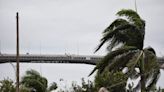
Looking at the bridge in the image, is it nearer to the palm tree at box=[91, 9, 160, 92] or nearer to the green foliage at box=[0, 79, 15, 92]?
the green foliage at box=[0, 79, 15, 92]

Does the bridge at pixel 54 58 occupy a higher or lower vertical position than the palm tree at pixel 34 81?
higher

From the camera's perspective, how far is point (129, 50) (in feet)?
86.8

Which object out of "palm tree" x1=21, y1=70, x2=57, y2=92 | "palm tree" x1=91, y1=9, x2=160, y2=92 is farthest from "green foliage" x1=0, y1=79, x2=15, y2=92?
"palm tree" x1=91, y1=9, x2=160, y2=92

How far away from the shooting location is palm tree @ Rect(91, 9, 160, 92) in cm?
2619

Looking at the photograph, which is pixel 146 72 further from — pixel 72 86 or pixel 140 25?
pixel 72 86

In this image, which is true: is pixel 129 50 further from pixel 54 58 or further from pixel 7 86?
pixel 54 58

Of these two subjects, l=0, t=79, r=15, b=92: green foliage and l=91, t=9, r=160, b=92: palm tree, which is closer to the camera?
l=91, t=9, r=160, b=92: palm tree

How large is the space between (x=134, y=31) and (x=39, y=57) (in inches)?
2794

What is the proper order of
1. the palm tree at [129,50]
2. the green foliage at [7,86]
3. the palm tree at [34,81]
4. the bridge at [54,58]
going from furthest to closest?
the bridge at [54,58], the palm tree at [34,81], the green foliage at [7,86], the palm tree at [129,50]

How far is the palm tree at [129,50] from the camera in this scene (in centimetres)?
2619

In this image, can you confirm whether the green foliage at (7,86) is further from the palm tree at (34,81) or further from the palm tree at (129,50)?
the palm tree at (129,50)

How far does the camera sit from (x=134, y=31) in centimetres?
2694

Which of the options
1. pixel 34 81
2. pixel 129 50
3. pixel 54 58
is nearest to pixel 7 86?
pixel 34 81

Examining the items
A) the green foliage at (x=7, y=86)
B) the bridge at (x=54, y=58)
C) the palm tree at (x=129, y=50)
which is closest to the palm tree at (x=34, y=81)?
the green foliage at (x=7, y=86)
